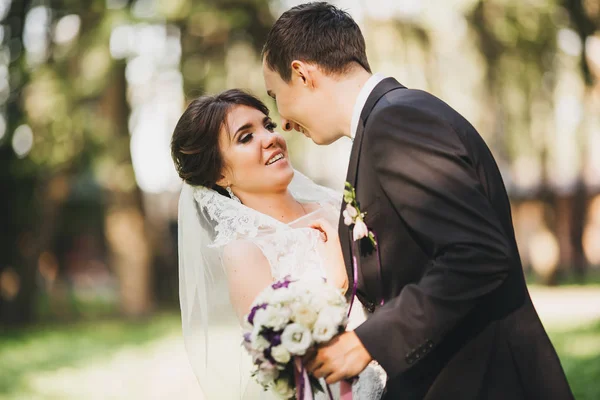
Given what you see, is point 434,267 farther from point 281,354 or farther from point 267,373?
point 267,373

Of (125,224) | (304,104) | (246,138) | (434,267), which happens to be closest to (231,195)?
(246,138)

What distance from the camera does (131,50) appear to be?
11539 millimetres

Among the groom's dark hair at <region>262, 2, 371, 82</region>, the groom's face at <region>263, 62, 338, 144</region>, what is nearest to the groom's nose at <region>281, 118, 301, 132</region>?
the groom's face at <region>263, 62, 338, 144</region>

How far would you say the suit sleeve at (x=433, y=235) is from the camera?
205 cm

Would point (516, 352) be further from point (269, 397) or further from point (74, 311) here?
point (74, 311)

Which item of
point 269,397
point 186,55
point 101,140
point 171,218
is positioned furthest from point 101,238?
point 269,397

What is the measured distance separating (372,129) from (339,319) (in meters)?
0.61

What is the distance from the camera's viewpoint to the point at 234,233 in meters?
3.21

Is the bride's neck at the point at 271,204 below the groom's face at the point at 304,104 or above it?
below

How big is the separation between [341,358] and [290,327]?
184 millimetres

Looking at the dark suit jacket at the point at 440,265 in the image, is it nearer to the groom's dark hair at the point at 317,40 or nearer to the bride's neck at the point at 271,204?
the groom's dark hair at the point at 317,40

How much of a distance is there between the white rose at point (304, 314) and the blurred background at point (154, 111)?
585cm

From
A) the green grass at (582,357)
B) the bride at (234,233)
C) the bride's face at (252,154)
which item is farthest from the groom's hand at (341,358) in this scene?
Answer: the green grass at (582,357)

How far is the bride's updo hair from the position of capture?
3.46 metres
